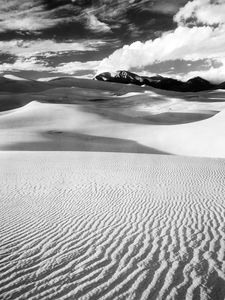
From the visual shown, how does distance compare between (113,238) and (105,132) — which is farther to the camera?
(105,132)

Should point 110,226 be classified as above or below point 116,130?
below

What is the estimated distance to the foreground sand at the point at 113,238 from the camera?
551 cm

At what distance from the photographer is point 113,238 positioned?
7.91m

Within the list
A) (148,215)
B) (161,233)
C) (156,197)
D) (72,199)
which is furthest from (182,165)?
(161,233)

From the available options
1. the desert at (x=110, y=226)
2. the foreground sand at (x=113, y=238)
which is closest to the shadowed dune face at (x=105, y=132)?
the desert at (x=110, y=226)

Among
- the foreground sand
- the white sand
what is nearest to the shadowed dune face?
the white sand

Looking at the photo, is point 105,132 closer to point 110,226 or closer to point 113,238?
point 110,226

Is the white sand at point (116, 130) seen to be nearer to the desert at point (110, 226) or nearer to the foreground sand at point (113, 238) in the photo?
the desert at point (110, 226)

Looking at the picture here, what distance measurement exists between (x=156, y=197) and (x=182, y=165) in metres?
8.77

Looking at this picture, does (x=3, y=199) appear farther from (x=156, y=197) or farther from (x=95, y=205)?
(x=156, y=197)

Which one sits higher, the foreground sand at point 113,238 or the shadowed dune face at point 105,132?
the shadowed dune face at point 105,132

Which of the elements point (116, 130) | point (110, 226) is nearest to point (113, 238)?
point (110, 226)

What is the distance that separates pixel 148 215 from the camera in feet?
33.1

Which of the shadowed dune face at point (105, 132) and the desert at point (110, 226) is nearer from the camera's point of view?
the desert at point (110, 226)
